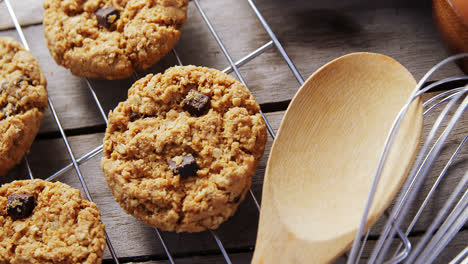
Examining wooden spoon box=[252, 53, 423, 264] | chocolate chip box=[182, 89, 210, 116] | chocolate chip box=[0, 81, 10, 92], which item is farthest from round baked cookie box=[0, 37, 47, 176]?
wooden spoon box=[252, 53, 423, 264]

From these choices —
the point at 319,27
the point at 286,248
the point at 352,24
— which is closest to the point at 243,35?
the point at 319,27

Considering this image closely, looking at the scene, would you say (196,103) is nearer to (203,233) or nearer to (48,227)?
(203,233)

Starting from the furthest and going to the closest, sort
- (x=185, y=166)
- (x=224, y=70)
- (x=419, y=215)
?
(x=224, y=70)
(x=419, y=215)
(x=185, y=166)

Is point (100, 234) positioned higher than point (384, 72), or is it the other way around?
point (384, 72)

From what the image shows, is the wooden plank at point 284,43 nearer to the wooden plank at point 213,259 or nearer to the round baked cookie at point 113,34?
the round baked cookie at point 113,34

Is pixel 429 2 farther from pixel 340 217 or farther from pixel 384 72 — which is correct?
pixel 340 217

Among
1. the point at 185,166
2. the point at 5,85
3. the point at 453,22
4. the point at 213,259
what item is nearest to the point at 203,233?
the point at 213,259

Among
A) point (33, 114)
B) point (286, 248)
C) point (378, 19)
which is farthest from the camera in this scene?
point (378, 19)

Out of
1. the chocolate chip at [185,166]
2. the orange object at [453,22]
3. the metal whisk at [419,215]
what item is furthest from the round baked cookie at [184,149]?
the orange object at [453,22]
